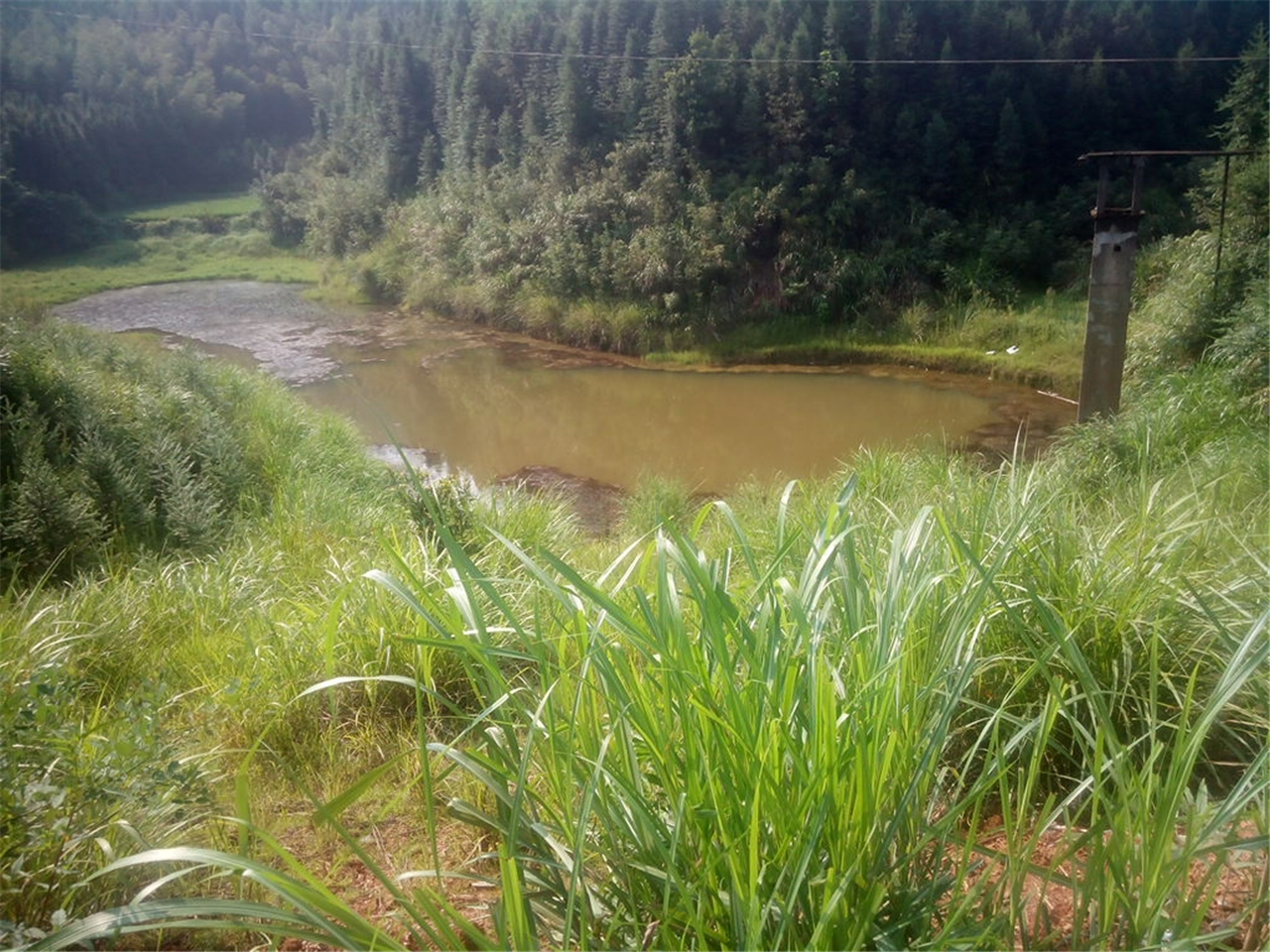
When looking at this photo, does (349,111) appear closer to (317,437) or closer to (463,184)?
(463,184)

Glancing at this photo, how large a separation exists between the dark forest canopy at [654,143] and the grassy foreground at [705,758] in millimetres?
3176

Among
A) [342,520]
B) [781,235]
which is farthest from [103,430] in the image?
[781,235]

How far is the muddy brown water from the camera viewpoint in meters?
4.60

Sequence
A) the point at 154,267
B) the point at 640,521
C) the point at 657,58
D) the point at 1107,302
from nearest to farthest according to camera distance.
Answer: the point at 640,521, the point at 1107,302, the point at 154,267, the point at 657,58

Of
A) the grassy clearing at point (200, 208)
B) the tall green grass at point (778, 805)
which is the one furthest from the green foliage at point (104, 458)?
the tall green grass at point (778, 805)

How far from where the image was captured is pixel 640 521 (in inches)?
143

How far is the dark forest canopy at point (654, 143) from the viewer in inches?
174

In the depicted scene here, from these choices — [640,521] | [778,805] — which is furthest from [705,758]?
[640,521]

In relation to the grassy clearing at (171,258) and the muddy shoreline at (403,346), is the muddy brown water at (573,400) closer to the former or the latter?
the muddy shoreline at (403,346)

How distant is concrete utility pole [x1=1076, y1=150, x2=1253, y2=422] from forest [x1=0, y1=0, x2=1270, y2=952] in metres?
0.21

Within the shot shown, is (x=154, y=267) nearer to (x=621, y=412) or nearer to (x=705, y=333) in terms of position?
(x=621, y=412)

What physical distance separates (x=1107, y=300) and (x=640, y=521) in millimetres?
2189

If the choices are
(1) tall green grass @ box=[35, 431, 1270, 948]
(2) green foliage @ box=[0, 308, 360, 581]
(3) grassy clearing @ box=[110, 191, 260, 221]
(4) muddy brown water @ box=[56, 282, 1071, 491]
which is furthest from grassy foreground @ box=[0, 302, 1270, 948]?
(4) muddy brown water @ box=[56, 282, 1071, 491]

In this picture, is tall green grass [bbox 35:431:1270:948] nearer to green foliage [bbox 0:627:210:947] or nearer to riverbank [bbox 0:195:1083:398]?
green foliage [bbox 0:627:210:947]
